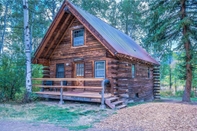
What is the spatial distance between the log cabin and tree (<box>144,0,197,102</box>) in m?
2.30

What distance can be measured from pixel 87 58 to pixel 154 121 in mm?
6634

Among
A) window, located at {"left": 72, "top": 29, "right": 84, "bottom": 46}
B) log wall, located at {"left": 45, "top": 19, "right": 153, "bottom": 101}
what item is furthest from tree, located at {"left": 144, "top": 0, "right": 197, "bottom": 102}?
window, located at {"left": 72, "top": 29, "right": 84, "bottom": 46}

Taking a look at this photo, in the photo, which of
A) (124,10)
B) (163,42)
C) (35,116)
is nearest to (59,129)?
(35,116)

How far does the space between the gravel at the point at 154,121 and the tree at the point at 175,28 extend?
18.4ft

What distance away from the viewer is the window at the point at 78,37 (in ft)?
40.0

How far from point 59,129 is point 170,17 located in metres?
11.3

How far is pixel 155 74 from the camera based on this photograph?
1653 cm

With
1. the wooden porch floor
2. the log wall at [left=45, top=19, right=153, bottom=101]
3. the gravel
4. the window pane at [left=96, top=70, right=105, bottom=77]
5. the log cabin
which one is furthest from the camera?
Result: the window pane at [left=96, top=70, right=105, bottom=77]

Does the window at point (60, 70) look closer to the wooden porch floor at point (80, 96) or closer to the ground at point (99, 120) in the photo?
the wooden porch floor at point (80, 96)

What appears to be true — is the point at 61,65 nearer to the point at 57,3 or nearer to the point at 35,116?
the point at 35,116

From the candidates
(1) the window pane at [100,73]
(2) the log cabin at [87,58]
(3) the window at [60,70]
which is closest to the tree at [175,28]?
(2) the log cabin at [87,58]

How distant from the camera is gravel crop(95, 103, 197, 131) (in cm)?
564

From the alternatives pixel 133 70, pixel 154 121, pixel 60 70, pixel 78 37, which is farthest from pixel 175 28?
pixel 60 70

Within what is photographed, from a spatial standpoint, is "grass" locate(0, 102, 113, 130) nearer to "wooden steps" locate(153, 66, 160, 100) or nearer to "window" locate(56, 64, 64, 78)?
"window" locate(56, 64, 64, 78)
